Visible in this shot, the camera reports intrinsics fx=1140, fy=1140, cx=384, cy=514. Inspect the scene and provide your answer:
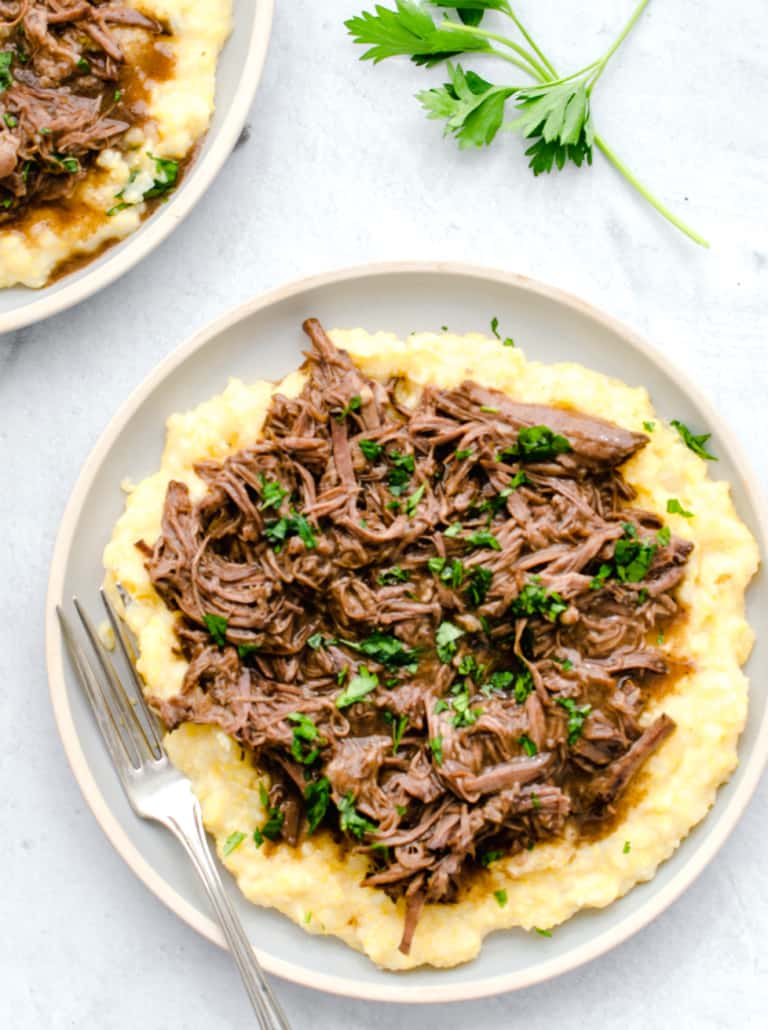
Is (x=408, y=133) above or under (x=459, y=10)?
under

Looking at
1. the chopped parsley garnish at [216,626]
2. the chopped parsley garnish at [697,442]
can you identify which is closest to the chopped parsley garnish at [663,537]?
the chopped parsley garnish at [697,442]

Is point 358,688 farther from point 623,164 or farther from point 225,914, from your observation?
point 623,164

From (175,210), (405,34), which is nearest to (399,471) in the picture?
(175,210)

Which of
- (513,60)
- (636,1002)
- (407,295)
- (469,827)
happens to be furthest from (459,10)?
(636,1002)

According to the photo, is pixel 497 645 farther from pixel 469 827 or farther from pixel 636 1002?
pixel 636 1002

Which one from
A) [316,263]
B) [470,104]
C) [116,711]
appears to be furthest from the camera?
[316,263]

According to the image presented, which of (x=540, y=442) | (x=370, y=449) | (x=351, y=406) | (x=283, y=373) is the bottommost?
(x=540, y=442)

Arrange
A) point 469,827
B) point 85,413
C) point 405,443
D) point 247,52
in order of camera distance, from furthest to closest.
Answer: point 85,413 < point 247,52 < point 405,443 < point 469,827
